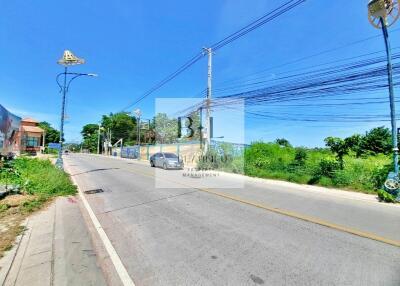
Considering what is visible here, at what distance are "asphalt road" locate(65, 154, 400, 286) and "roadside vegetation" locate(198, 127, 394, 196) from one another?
10.4 ft

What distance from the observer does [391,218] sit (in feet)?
24.0

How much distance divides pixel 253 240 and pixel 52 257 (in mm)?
3665

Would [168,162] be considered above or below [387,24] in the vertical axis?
below

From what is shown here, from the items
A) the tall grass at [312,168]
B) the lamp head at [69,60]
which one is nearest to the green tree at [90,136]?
the lamp head at [69,60]

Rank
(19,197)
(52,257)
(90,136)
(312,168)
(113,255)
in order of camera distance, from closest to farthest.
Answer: (52,257) → (113,255) → (19,197) → (312,168) → (90,136)

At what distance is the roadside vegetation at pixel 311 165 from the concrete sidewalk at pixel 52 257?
33.1 feet

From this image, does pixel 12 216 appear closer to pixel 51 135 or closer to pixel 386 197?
pixel 386 197

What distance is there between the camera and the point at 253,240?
5371mm

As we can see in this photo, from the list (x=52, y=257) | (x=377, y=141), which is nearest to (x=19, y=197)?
(x=52, y=257)

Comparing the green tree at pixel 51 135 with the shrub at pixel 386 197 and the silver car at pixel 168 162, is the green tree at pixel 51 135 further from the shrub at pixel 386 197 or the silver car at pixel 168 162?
the shrub at pixel 386 197

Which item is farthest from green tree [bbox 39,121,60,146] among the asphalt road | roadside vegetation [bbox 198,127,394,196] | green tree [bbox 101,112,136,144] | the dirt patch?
the asphalt road

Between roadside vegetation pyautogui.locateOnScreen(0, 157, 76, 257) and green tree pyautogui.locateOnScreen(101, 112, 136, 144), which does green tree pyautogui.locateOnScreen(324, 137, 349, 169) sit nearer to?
roadside vegetation pyautogui.locateOnScreen(0, 157, 76, 257)

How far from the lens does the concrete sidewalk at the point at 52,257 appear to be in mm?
3947

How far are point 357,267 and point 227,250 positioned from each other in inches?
80.2
